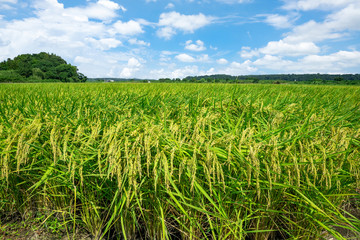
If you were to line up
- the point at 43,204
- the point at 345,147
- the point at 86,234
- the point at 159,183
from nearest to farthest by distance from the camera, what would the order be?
the point at 159,183 → the point at 345,147 → the point at 86,234 → the point at 43,204

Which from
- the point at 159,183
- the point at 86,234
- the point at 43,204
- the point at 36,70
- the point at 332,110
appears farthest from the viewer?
the point at 36,70

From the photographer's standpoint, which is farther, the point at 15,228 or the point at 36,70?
the point at 36,70

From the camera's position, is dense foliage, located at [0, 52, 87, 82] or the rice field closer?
the rice field

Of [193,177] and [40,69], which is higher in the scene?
[40,69]

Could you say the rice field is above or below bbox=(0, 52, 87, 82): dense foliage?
below

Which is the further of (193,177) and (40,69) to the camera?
(40,69)

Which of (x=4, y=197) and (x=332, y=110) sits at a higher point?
(x=332, y=110)

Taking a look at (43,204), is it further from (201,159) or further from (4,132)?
(201,159)

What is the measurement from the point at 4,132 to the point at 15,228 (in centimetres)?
94

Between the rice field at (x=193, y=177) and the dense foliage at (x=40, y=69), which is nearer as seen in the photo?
the rice field at (x=193, y=177)

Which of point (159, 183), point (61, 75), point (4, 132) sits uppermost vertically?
point (61, 75)

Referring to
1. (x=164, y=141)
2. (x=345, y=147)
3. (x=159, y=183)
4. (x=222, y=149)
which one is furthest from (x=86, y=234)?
(x=345, y=147)

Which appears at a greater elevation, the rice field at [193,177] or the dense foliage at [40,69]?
the dense foliage at [40,69]

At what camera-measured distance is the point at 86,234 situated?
185 centimetres
